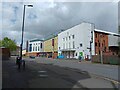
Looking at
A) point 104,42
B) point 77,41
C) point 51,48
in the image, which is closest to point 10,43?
point 51,48

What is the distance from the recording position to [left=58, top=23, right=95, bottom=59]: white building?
96.7m

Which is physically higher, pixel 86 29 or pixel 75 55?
pixel 86 29

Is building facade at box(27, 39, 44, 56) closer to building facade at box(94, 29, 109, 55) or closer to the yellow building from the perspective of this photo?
the yellow building

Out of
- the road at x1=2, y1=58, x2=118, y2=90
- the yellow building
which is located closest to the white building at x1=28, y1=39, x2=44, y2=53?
the yellow building

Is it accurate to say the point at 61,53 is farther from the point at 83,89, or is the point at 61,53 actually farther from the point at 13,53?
the point at 83,89

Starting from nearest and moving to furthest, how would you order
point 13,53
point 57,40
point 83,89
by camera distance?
1. point 83,89
2. point 57,40
3. point 13,53

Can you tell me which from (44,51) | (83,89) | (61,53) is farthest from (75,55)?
(83,89)

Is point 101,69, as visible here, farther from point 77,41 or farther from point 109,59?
point 77,41

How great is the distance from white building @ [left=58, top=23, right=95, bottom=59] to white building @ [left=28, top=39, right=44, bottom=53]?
48.5 m

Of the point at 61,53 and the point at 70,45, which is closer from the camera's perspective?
the point at 70,45

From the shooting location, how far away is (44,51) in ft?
515

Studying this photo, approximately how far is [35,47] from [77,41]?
7521cm

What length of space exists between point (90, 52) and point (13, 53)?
72.0 m

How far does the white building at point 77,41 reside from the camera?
96.7 metres
